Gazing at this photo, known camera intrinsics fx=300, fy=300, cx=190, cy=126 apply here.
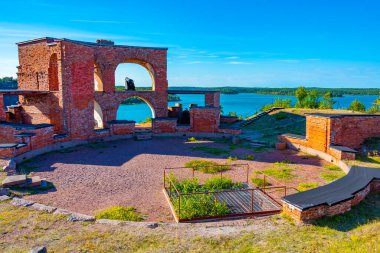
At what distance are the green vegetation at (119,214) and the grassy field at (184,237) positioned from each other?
2.31 ft

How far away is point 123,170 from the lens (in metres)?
12.2

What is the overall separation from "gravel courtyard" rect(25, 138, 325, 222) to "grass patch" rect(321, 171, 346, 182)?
278 millimetres

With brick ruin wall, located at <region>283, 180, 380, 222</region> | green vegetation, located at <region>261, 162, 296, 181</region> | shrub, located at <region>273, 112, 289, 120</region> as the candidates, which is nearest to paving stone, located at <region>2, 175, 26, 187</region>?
brick ruin wall, located at <region>283, 180, 380, 222</region>

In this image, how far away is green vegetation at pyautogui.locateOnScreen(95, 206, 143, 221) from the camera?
7.65 m

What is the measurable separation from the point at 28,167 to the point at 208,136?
11.0 meters

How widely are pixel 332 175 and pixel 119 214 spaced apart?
8055mm

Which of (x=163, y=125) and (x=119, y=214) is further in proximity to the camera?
(x=163, y=125)

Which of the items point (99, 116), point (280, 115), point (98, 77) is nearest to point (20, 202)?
point (99, 116)

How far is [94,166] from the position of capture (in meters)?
12.7

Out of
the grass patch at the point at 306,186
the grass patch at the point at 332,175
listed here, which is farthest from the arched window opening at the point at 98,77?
the grass patch at the point at 332,175

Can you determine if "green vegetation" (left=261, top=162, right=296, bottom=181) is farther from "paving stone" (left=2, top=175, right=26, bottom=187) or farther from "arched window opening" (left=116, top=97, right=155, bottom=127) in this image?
"arched window opening" (left=116, top=97, right=155, bottom=127)

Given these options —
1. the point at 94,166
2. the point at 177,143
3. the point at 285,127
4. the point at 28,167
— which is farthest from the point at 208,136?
the point at 28,167

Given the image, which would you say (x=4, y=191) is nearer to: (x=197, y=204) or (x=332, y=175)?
(x=197, y=204)

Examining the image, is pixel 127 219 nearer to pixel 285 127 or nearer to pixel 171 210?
pixel 171 210
